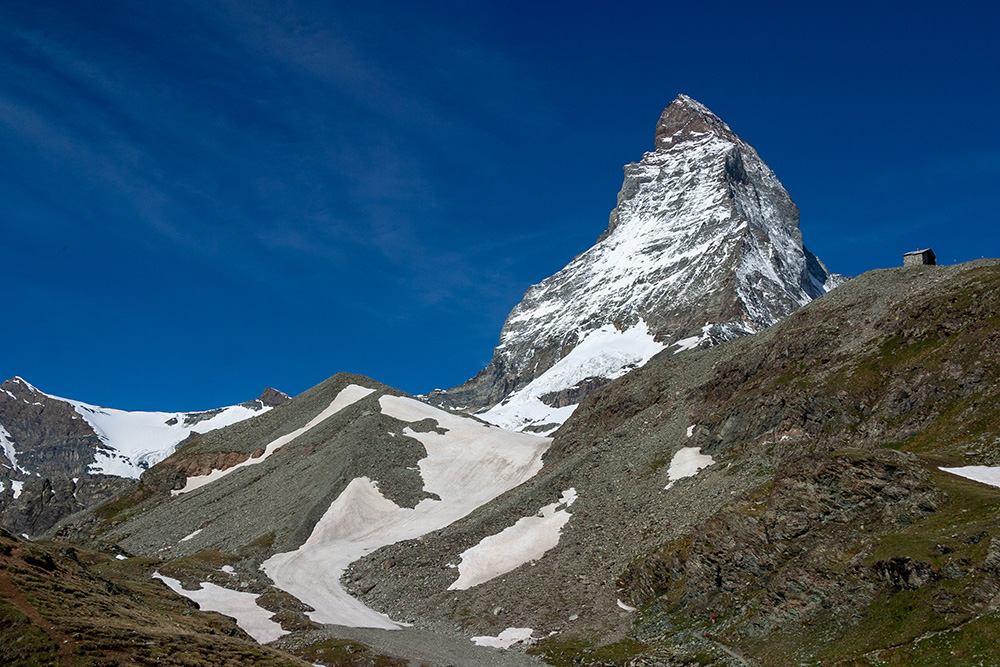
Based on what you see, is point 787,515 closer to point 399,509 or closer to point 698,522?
point 698,522

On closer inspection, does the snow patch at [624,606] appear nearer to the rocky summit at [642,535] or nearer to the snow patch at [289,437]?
the rocky summit at [642,535]

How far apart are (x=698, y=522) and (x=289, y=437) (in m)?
94.0

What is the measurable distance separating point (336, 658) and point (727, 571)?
28.9 m

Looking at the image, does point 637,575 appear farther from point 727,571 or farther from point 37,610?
point 37,610

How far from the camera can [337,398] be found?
150m

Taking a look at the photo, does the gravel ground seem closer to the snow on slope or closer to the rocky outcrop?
the snow on slope

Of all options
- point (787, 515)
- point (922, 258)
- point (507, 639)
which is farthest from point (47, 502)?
point (922, 258)

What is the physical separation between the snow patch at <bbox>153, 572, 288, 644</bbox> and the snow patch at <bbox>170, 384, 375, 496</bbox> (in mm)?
54560

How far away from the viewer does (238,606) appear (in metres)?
68.2

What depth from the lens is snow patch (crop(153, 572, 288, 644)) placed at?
6181 centimetres

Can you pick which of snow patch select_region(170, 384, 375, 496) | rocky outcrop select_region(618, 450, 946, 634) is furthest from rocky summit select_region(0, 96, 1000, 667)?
snow patch select_region(170, 384, 375, 496)

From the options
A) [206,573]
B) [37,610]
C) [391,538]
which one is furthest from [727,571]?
[206,573]

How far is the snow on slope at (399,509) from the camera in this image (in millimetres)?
73562

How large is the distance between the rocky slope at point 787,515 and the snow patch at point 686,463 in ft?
1.02
